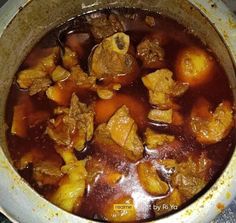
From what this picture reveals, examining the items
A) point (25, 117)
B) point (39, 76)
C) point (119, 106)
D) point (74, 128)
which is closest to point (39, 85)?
point (39, 76)

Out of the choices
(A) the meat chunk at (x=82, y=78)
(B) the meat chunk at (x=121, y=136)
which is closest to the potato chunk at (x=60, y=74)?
(A) the meat chunk at (x=82, y=78)

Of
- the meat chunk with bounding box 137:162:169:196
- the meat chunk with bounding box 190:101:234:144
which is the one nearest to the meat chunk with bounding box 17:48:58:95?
the meat chunk with bounding box 137:162:169:196

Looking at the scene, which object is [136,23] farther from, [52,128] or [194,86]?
[52,128]

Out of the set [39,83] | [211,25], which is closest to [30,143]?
[39,83]

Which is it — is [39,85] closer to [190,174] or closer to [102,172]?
[102,172]

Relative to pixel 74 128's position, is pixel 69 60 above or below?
above

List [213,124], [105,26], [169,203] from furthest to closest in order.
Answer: [105,26], [213,124], [169,203]

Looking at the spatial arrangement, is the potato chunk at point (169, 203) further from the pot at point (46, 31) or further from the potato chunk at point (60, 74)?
the potato chunk at point (60, 74)
